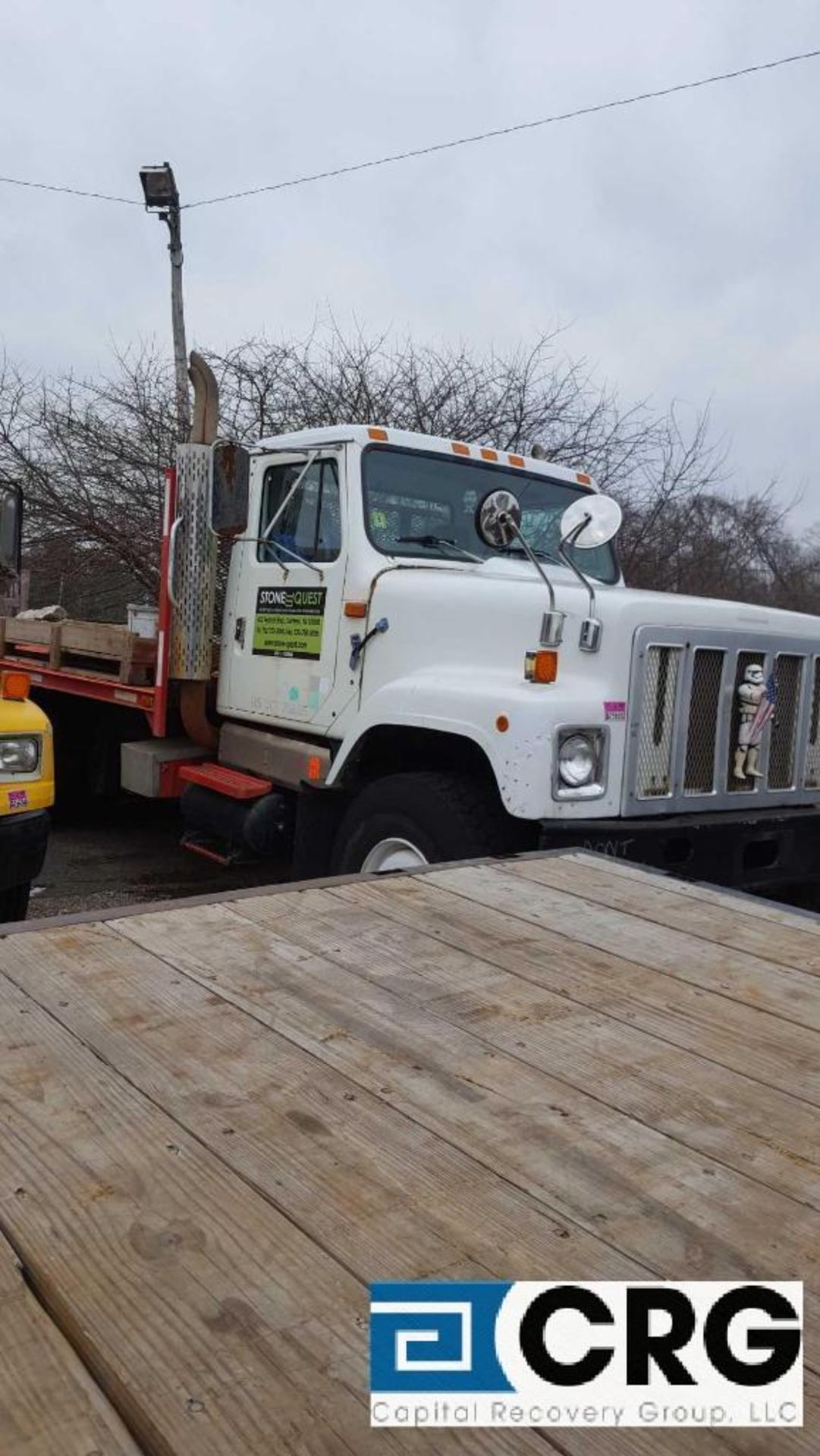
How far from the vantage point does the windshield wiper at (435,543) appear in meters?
5.12

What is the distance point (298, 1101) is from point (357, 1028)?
29 centimetres

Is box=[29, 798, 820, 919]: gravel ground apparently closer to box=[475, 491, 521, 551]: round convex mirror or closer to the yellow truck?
the yellow truck

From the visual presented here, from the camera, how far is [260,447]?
5.56 m

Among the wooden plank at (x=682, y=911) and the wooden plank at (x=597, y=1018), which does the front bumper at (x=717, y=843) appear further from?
the wooden plank at (x=597, y=1018)

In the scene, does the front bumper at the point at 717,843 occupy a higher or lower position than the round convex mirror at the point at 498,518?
lower

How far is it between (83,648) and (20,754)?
2.49 metres

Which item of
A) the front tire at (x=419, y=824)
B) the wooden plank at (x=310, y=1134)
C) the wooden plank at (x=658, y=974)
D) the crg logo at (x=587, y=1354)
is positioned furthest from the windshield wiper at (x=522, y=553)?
the crg logo at (x=587, y=1354)

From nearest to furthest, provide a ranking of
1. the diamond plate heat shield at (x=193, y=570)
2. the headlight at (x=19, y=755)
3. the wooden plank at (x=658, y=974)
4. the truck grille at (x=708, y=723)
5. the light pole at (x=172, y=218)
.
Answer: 1. the wooden plank at (x=658, y=974)
2. the headlight at (x=19, y=755)
3. the truck grille at (x=708, y=723)
4. the diamond plate heat shield at (x=193, y=570)
5. the light pole at (x=172, y=218)

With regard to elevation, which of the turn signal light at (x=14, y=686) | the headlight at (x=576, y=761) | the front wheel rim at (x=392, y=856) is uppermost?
the turn signal light at (x=14, y=686)

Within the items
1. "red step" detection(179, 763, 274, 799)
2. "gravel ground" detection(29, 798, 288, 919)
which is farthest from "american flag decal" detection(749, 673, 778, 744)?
"gravel ground" detection(29, 798, 288, 919)

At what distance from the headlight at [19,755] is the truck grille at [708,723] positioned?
2235mm

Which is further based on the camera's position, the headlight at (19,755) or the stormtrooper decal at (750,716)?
the stormtrooper decal at (750,716)

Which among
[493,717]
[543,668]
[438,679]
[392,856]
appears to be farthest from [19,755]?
[543,668]

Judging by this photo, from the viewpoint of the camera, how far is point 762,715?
4.47 m
